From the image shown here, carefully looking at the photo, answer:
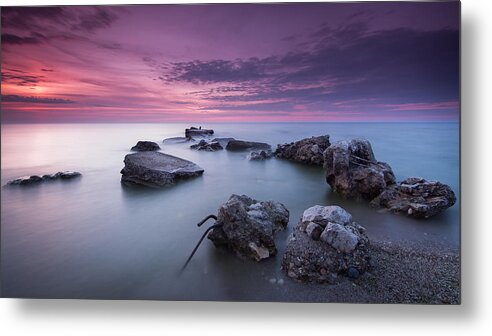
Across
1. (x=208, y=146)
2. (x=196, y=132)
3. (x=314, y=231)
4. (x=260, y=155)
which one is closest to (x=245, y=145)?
(x=260, y=155)

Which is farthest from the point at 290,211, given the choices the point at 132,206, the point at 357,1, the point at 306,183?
the point at 357,1

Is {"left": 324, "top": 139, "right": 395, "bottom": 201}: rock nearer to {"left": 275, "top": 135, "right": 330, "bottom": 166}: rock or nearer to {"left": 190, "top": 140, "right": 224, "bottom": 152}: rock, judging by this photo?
{"left": 275, "top": 135, "right": 330, "bottom": 166}: rock

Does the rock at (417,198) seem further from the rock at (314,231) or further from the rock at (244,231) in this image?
the rock at (244,231)

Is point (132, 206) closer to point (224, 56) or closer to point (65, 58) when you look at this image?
point (65, 58)

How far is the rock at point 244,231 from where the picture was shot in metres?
2.32

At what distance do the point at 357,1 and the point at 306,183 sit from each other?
1806 millimetres

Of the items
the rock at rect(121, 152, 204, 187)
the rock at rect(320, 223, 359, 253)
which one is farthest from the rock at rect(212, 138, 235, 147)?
the rock at rect(320, 223, 359, 253)

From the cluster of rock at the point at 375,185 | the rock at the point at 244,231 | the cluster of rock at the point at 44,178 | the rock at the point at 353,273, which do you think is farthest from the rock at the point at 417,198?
the cluster of rock at the point at 44,178

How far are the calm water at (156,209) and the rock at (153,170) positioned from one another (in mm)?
97

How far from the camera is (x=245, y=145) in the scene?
10.6ft

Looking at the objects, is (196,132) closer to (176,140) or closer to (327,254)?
(176,140)

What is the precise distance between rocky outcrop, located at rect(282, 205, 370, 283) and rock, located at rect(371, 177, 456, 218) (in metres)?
0.71

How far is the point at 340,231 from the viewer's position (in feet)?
7.14

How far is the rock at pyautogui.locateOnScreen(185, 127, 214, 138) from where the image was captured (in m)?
2.95
